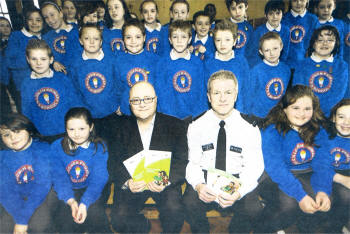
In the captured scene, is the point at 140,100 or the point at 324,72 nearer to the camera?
the point at 140,100

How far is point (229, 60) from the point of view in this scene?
195cm

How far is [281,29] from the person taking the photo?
198cm

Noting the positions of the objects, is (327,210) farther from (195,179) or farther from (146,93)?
(146,93)

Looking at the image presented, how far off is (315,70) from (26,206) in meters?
2.46

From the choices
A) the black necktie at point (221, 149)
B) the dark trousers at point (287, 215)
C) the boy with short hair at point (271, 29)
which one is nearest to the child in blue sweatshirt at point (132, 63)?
the black necktie at point (221, 149)

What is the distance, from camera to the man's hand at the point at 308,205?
1.94m

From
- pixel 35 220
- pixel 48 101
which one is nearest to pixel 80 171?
pixel 35 220

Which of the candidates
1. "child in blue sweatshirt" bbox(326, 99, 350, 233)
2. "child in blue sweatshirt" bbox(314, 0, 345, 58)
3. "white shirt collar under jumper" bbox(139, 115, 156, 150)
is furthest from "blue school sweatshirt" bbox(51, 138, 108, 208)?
"child in blue sweatshirt" bbox(314, 0, 345, 58)

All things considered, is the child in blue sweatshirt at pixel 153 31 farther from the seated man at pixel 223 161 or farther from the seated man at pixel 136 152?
the seated man at pixel 223 161

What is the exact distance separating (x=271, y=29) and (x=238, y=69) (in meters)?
0.40

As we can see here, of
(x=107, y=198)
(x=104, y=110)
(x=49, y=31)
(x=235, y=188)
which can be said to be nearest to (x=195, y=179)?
(x=235, y=188)

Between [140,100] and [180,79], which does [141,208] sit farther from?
[180,79]

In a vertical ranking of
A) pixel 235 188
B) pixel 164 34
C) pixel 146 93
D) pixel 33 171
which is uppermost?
pixel 164 34

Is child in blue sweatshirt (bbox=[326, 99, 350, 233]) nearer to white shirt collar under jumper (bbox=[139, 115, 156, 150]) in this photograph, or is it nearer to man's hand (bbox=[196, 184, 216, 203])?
man's hand (bbox=[196, 184, 216, 203])
